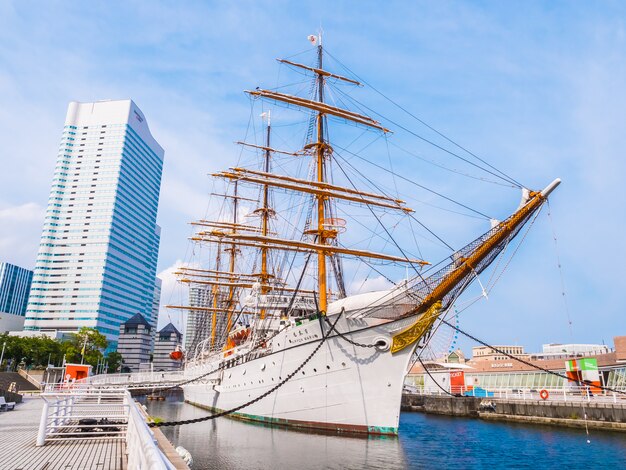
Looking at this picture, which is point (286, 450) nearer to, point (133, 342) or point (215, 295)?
point (215, 295)

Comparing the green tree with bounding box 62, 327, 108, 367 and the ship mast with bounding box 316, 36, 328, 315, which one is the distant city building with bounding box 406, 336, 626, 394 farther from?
the green tree with bounding box 62, 327, 108, 367

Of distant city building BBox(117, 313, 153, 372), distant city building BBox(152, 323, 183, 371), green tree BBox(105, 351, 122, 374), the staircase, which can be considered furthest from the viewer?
distant city building BBox(152, 323, 183, 371)

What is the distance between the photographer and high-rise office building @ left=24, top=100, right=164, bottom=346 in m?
104

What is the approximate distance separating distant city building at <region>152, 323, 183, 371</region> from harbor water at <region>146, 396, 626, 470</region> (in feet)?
332

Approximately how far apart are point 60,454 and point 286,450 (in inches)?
360

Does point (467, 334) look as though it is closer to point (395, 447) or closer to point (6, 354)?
point (395, 447)

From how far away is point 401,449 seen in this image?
16.0 metres

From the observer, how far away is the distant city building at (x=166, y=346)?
117 meters

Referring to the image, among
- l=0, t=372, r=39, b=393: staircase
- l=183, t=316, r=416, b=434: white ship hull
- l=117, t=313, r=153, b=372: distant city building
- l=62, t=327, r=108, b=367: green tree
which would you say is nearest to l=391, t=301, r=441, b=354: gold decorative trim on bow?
l=183, t=316, r=416, b=434: white ship hull

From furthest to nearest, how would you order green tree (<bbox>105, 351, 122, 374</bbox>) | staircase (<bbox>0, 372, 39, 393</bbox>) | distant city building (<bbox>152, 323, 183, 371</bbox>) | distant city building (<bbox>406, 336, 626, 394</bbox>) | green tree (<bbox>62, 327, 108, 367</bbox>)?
distant city building (<bbox>152, 323, 183, 371</bbox>) → green tree (<bbox>105, 351, 122, 374</bbox>) → green tree (<bbox>62, 327, 108, 367</bbox>) → staircase (<bbox>0, 372, 39, 393</bbox>) → distant city building (<bbox>406, 336, 626, 394</bbox>)

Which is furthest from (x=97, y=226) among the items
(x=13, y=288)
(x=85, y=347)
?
(x=13, y=288)

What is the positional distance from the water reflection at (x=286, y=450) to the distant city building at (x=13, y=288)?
15754 centimetres

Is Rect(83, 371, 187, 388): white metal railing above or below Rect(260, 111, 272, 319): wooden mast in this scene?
below

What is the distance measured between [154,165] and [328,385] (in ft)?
414
